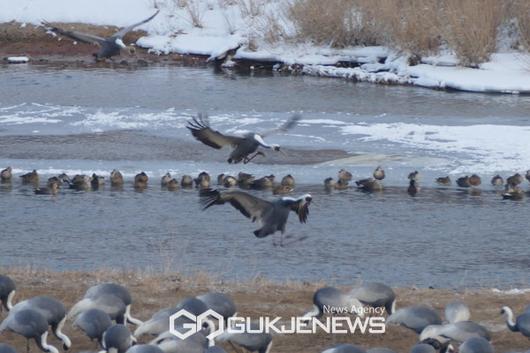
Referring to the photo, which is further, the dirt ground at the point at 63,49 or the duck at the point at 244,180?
the dirt ground at the point at 63,49

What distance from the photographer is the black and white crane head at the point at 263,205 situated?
10305 millimetres

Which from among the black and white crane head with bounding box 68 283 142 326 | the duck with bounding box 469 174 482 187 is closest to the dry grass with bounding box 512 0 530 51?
the duck with bounding box 469 174 482 187

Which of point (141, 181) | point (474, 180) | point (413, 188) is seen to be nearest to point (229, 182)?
point (141, 181)

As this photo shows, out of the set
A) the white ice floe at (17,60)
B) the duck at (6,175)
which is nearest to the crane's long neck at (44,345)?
the duck at (6,175)

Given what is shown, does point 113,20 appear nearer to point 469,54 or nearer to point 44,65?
point 44,65

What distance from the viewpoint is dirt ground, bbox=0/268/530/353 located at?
29.2 feet

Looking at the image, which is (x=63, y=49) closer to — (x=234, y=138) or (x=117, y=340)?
(x=234, y=138)

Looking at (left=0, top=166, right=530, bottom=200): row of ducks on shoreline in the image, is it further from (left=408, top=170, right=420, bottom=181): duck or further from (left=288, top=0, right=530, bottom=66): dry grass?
(left=288, top=0, right=530, bottom=66): dry grass

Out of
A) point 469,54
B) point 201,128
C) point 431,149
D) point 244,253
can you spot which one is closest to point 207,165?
point 431,149

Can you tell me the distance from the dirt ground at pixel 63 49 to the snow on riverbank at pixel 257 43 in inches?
13.7

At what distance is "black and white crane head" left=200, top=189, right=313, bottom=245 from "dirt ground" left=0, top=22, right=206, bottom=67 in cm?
2139

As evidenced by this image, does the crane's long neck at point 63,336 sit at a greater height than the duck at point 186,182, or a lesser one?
greater

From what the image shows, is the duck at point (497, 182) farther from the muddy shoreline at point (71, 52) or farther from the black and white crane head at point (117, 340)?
the muddy shoreline at point (71, 52)

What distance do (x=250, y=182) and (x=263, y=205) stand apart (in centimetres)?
730
